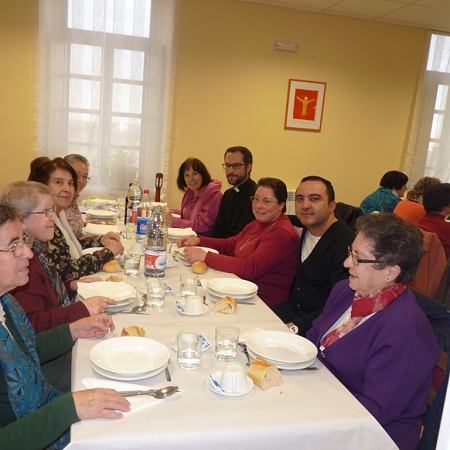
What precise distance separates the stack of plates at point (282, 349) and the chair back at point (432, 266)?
1743 mm

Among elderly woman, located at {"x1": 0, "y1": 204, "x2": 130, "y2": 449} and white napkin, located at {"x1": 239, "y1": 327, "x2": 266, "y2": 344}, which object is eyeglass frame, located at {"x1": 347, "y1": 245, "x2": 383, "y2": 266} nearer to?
white napkin, located at {"x1": 239, "y1": 327, "x2": 266, "y2": 344}

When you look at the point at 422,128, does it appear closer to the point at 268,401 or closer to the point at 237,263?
the point at 237,263

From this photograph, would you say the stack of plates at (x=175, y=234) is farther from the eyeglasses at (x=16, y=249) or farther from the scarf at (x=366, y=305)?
the eyeglasses at (x=16, y=249)

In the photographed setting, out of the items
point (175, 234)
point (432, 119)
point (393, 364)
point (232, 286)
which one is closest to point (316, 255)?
point (232, 286)

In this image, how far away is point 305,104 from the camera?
215 inches

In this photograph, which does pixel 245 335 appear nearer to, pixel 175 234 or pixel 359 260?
pixel 359 260

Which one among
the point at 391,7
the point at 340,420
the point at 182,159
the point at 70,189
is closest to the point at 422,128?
the point at 391,7

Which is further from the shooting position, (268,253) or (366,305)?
(268,253)

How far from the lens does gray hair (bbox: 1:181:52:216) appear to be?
1.80m

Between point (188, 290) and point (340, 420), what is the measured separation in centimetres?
93

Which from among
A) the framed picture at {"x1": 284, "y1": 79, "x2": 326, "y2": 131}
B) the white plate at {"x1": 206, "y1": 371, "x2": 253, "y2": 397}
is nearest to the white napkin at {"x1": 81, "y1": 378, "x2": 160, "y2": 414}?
the white plate at {"x1": 206, "y1": 371, "x2": 253, "y2": 397}

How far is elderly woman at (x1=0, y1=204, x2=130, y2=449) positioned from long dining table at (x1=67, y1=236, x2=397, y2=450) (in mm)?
50

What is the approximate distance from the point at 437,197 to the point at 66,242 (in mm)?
2755

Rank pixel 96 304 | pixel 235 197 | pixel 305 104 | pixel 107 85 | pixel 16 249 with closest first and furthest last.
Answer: pixel 16 249
pixel 96 304
pixel 235 197
pixel 107 85
pixel 305 104
